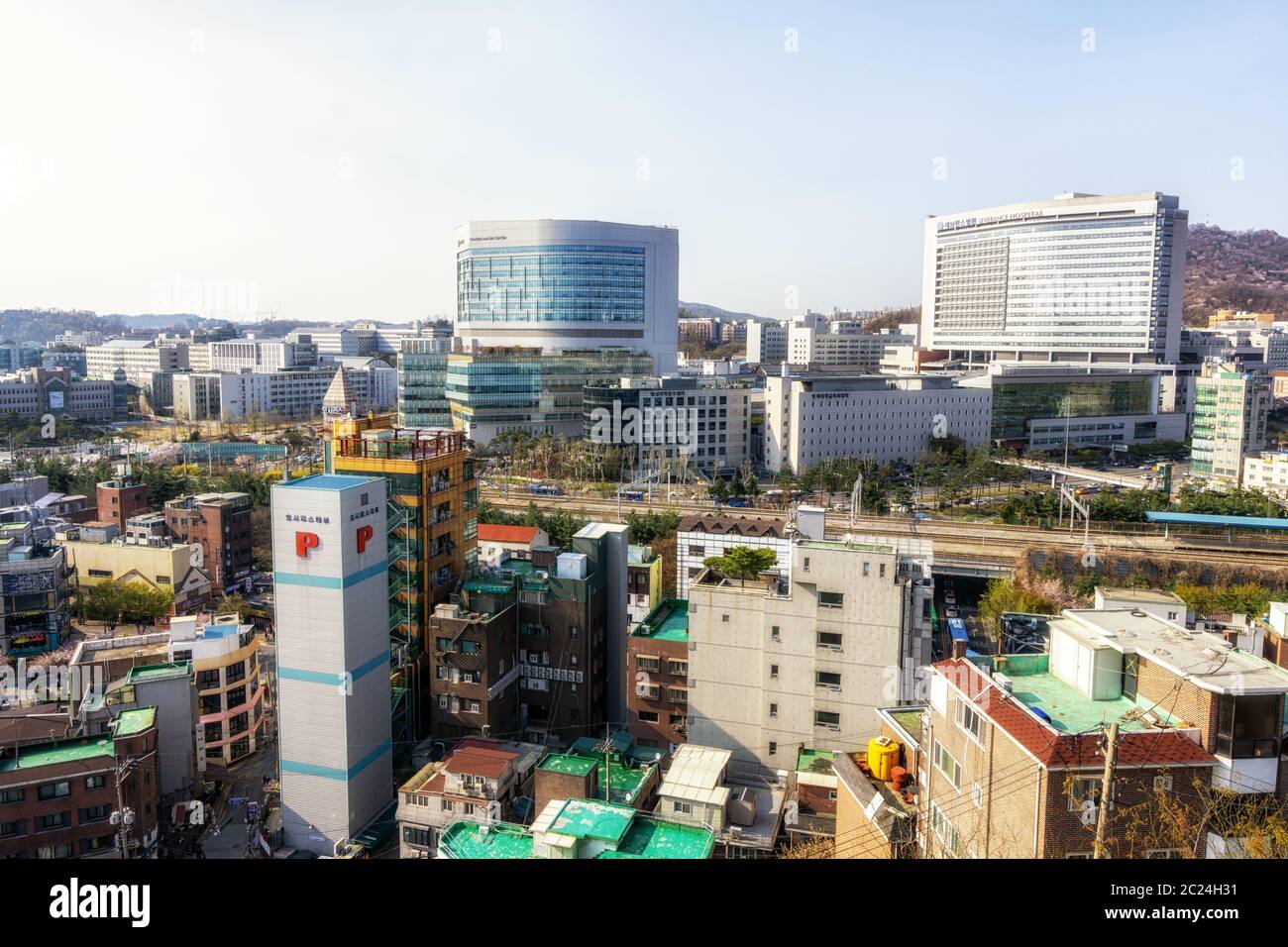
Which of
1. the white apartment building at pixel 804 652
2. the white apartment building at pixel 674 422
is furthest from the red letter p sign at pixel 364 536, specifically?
the white apartment building at pixel 674 422

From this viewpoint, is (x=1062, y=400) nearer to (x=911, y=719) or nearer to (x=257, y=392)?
(x=911, y=719)

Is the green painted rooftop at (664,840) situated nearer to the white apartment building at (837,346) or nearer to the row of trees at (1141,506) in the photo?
the row of trees at (1141,506)

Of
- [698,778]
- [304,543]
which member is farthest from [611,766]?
[304,543]

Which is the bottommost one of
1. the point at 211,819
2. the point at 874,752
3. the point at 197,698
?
the point at 211,819

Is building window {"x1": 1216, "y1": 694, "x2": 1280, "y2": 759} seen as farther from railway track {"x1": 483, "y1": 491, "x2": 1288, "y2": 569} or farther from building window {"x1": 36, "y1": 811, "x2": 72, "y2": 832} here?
railway track {"x1": 483, "y1": 491, "x2": 1288, "y2": 569}

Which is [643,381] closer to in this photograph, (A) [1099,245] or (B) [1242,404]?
(B) [1242,404]
